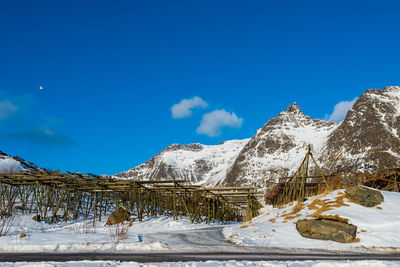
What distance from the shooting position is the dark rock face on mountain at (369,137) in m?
89.8

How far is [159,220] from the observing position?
26109 mm

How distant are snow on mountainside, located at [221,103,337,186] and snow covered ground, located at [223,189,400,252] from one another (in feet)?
373

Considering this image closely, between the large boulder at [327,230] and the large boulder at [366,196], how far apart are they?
2.93 m

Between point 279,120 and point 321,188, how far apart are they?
565 ft

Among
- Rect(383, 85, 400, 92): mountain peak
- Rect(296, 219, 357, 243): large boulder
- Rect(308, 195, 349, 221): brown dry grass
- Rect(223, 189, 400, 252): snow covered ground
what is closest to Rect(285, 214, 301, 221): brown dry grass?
Rect(223, 189, 400, 252): snow covered ground

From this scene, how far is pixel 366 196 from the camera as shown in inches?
570

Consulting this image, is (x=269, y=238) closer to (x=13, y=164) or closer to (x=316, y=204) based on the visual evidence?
(x=316, y=204)

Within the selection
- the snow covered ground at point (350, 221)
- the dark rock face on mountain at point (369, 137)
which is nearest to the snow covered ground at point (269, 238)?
the snow covered ground at point (350, 221)

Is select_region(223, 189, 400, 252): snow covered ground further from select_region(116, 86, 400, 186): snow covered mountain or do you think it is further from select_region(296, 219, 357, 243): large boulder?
select_region(116, 86, 400, 186): snow covered mountain

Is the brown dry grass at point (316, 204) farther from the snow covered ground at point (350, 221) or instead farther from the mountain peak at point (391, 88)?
the mountain peak at point (391, 88)

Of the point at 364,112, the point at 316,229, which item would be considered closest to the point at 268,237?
the point at 316,229

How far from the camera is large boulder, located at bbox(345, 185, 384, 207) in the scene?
14.3m

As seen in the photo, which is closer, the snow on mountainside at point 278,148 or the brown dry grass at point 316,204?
the brown dry grass at point 316,204

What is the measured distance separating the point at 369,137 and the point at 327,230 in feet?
349
